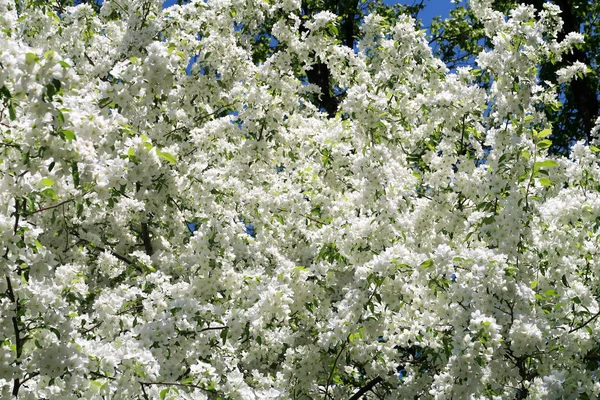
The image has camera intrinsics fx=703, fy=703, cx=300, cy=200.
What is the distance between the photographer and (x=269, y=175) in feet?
24.6

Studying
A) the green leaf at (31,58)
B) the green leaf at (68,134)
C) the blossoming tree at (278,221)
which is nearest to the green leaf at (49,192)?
the blossoming tree at (278,221)

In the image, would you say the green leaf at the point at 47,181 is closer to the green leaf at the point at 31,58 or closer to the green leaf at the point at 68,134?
the green leaf at the point at 68,134

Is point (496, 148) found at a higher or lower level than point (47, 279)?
higher

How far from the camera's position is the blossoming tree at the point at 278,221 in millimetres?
4207

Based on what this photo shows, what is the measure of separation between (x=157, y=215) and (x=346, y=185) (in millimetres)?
1867

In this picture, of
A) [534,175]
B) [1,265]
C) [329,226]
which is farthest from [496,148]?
[1,265]

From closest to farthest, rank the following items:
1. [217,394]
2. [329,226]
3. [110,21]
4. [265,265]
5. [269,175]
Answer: [217,394] < [329,226] < [265,265] < [269,175] < [110,21]

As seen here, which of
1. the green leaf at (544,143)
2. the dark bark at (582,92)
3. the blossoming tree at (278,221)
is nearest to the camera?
the blossoming tree at (278,221)

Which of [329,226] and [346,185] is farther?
[346,185]

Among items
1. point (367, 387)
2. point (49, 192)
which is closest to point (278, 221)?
point (367, 387)

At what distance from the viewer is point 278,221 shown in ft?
22.4

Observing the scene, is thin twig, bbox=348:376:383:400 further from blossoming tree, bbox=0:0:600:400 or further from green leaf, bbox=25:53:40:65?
green leaf, bbox=25:53:40:65

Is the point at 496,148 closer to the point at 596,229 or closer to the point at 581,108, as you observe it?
the point at 596,229

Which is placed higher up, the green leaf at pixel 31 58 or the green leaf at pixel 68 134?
the green leaf at pixel 31 58
